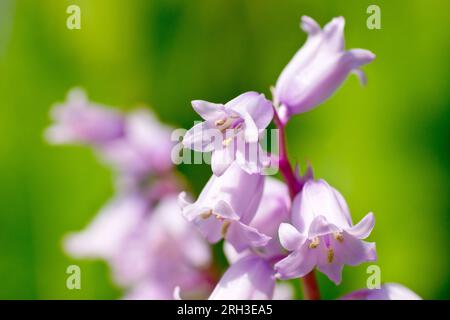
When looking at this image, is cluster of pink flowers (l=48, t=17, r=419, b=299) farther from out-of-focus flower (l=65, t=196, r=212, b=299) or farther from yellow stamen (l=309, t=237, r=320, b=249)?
out-of-focus flower (l=65, t=196, r=212, b=299)

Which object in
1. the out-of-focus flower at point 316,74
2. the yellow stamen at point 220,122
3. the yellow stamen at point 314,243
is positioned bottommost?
the yellow stamen at point 314,243

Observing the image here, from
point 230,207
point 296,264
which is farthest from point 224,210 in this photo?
point 296,264

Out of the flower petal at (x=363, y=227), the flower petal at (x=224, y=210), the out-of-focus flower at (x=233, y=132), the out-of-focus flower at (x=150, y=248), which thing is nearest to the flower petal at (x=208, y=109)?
the out-of-focus flower at (x=233, y=132)

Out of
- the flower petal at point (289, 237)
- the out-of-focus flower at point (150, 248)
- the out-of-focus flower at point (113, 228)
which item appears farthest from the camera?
the out-of-focus flower at point (113, 228)

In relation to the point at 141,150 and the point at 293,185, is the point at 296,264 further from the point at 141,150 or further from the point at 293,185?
the point at 141,150

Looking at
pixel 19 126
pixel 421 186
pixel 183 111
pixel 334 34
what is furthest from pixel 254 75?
pixel 334 34

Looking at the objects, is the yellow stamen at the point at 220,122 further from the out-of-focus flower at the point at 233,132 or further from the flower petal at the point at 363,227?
the flower petal at the point at 363,227
